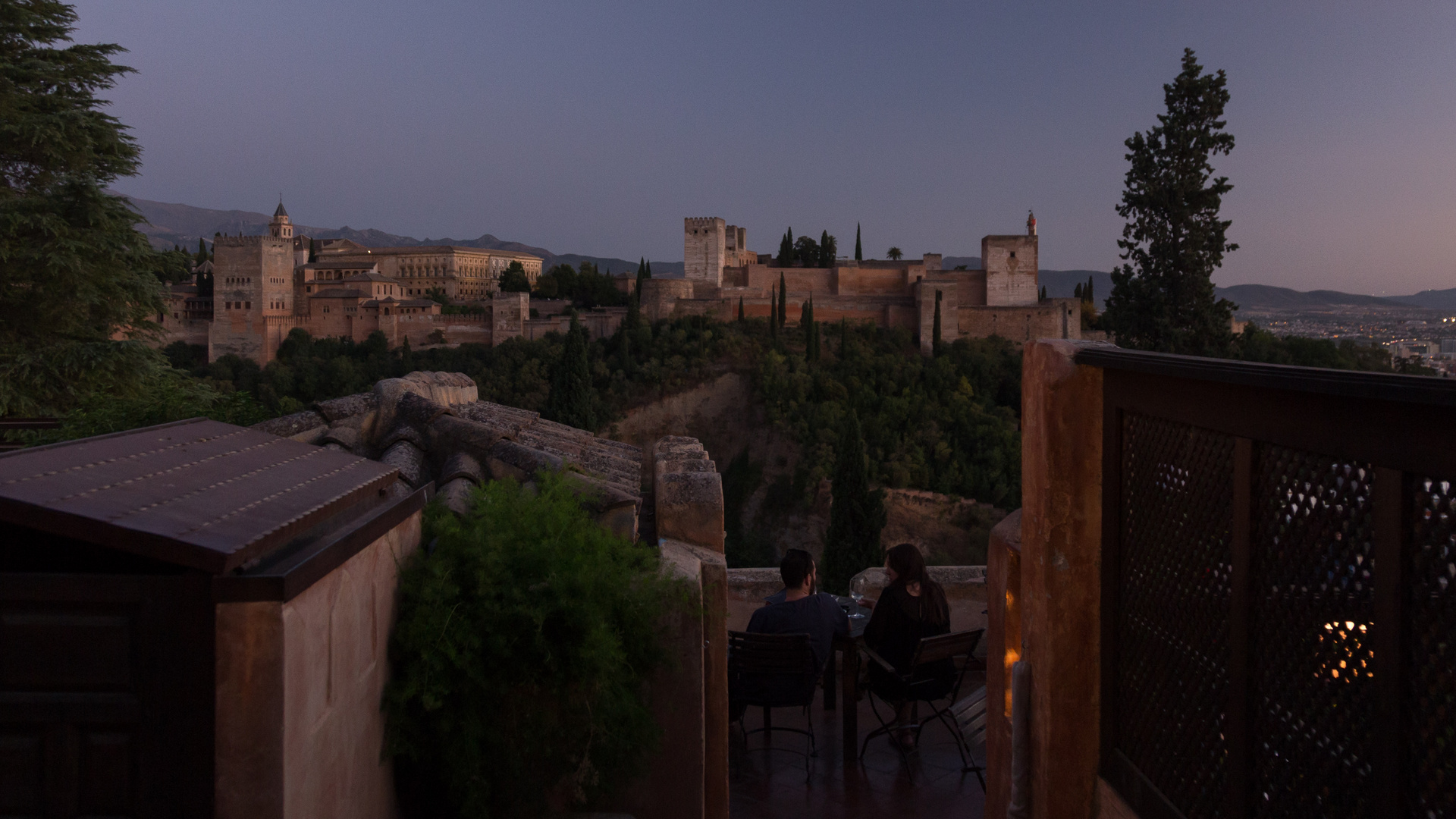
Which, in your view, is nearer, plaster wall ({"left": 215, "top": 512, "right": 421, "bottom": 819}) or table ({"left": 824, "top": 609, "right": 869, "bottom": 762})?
plaster wall ({"left": 215, "top": 512, "right": 421, "bottom": 819})

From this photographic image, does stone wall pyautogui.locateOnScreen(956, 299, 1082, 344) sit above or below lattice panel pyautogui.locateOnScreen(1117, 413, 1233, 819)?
above

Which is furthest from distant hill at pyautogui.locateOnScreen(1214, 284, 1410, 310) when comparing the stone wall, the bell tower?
the bell tower

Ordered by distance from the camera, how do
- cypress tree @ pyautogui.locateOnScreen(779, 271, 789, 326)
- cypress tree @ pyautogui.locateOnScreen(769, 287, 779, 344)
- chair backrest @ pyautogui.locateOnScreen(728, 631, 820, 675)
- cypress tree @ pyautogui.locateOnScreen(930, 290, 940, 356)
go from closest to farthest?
chair backrest @ pyautogui.locateOnScreen(728, 631, 820, 675), cypress tree @ pyautogui.locateOnScreen(769, 287, 779, 344), cypress tree @ pyautogui.locateOnScreen(930, 290, 940, 356), cypress tree @ pyautogui.locateOnScreen(779, 271, 789, 326)

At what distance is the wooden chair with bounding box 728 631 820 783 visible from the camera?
385 cm

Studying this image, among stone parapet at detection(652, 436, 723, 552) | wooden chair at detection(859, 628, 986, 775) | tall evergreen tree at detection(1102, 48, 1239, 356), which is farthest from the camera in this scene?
tall evergreen tree at detection(1102, 48, 1239, 356)

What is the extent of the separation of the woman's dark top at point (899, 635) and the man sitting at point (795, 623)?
0.55 ft

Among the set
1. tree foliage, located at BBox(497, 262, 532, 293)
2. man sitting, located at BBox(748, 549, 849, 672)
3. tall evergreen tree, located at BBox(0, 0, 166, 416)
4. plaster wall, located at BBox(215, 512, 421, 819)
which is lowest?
man sitting, located at BBox(748, 549, 849, 672)

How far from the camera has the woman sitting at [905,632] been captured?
13.6 ft

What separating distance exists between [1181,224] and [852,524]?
7891 mm

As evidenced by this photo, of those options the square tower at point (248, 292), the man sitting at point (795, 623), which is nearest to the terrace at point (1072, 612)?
the man sitting at point (795, 623)

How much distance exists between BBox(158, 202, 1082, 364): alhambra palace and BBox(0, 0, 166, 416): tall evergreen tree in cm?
3158

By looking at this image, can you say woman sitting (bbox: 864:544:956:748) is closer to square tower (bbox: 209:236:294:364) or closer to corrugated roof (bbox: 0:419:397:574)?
corrugated roof (bbox: 0:419:397:574)

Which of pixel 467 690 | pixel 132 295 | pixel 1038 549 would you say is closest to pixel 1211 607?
pixel 1038 549

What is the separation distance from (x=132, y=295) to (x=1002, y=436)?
26829mm
